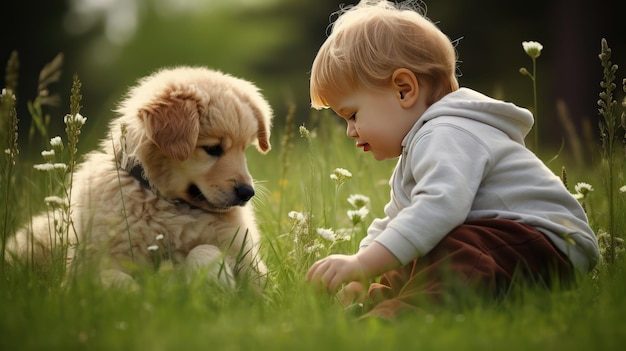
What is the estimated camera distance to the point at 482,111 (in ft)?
9.46

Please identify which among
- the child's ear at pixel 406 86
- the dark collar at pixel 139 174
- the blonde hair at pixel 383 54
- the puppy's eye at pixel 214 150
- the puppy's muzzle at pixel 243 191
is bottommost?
the puppy's muzzle at pixel 243 191

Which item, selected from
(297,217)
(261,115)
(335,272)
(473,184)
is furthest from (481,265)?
(261,115)

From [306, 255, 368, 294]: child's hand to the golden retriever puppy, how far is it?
1.52 ft

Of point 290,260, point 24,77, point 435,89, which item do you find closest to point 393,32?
point 435,89

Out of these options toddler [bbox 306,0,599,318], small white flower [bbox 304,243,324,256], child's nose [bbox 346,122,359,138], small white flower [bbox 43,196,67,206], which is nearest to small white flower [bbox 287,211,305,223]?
small white flower [bbox 304,243,324,256]

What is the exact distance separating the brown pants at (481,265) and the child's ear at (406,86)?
626 millimetres

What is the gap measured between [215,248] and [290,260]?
1.46 feet

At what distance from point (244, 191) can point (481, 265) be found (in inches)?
48.8

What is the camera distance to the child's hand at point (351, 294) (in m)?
2.97

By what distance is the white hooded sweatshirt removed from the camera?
257cm

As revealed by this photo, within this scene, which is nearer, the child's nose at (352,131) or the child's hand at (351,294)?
the child's hand at (351,294)

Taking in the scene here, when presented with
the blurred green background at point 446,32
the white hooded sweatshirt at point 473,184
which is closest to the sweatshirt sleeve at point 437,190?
the white hooded sweatshirt at point 473,184

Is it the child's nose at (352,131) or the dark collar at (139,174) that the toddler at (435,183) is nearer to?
the child's nose at (352,131)

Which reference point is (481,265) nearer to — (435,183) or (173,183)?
(435,183)
